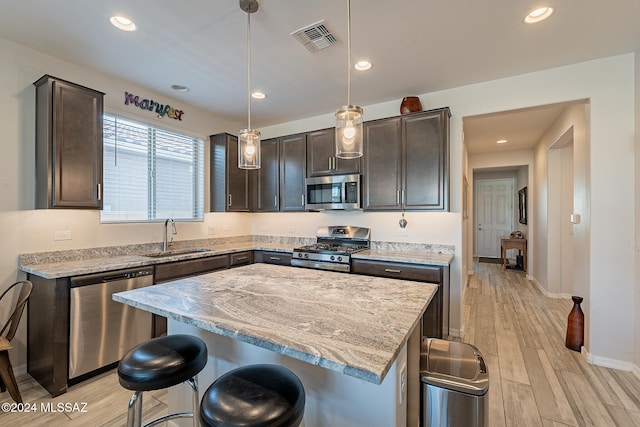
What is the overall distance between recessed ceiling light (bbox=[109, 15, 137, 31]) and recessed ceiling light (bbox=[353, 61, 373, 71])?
1.86m

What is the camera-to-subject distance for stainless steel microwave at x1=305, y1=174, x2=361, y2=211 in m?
3.57

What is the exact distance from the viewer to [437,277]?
9.25 ft

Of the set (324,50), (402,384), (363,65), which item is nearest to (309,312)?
(402,384)

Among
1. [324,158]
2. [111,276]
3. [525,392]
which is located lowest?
[525,392]

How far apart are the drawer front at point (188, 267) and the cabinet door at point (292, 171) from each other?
114 cm

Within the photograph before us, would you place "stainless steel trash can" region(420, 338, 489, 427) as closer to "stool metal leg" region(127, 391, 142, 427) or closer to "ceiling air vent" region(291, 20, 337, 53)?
"stool metal leg" region(127, 391, 142, 427)

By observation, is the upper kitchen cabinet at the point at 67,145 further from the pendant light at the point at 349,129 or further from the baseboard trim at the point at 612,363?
the baseboard trim at the point at 612,363

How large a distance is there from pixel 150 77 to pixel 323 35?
1952 millimetres

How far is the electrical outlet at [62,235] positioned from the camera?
2664 millimetres

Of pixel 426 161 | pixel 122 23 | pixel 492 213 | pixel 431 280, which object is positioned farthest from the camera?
pixel 492 213

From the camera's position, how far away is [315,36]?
7.47 feet

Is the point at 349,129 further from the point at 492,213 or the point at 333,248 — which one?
the point at 492,213

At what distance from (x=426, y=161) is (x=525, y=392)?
2.21 metres

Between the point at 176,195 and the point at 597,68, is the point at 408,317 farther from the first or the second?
the point at 176,195
